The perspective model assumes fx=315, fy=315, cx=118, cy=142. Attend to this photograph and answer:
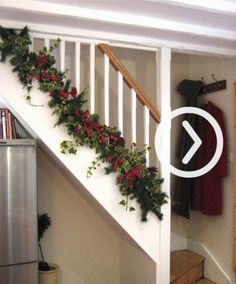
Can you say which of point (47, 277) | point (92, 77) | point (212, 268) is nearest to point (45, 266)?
point (47, 277)

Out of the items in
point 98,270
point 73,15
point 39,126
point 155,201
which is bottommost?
point 98,270

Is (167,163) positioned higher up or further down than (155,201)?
higher up

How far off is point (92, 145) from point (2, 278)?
116 centimetres

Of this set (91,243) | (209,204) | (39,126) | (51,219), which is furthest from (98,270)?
(39,126)

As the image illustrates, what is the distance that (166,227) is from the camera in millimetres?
2562

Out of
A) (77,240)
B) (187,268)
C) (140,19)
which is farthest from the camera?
(77,240)

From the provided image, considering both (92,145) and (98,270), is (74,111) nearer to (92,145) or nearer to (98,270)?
(92,145)

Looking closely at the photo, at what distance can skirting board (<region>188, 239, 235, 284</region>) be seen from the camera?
123 inches

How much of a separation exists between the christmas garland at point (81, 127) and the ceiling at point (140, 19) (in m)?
0.19

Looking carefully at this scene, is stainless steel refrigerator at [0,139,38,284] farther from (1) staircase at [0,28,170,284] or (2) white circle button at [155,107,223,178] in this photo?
(2) white circle button at [155,107,223,178]

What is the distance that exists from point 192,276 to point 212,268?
271 millimetres

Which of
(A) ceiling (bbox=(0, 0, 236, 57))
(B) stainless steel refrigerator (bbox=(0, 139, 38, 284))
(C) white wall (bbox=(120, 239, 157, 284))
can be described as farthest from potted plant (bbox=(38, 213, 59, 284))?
(A) ceiling (bbox=(0, 0, 236, 57))

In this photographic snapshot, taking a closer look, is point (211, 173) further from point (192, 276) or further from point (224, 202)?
point (192, 276)

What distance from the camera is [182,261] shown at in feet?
10.7
